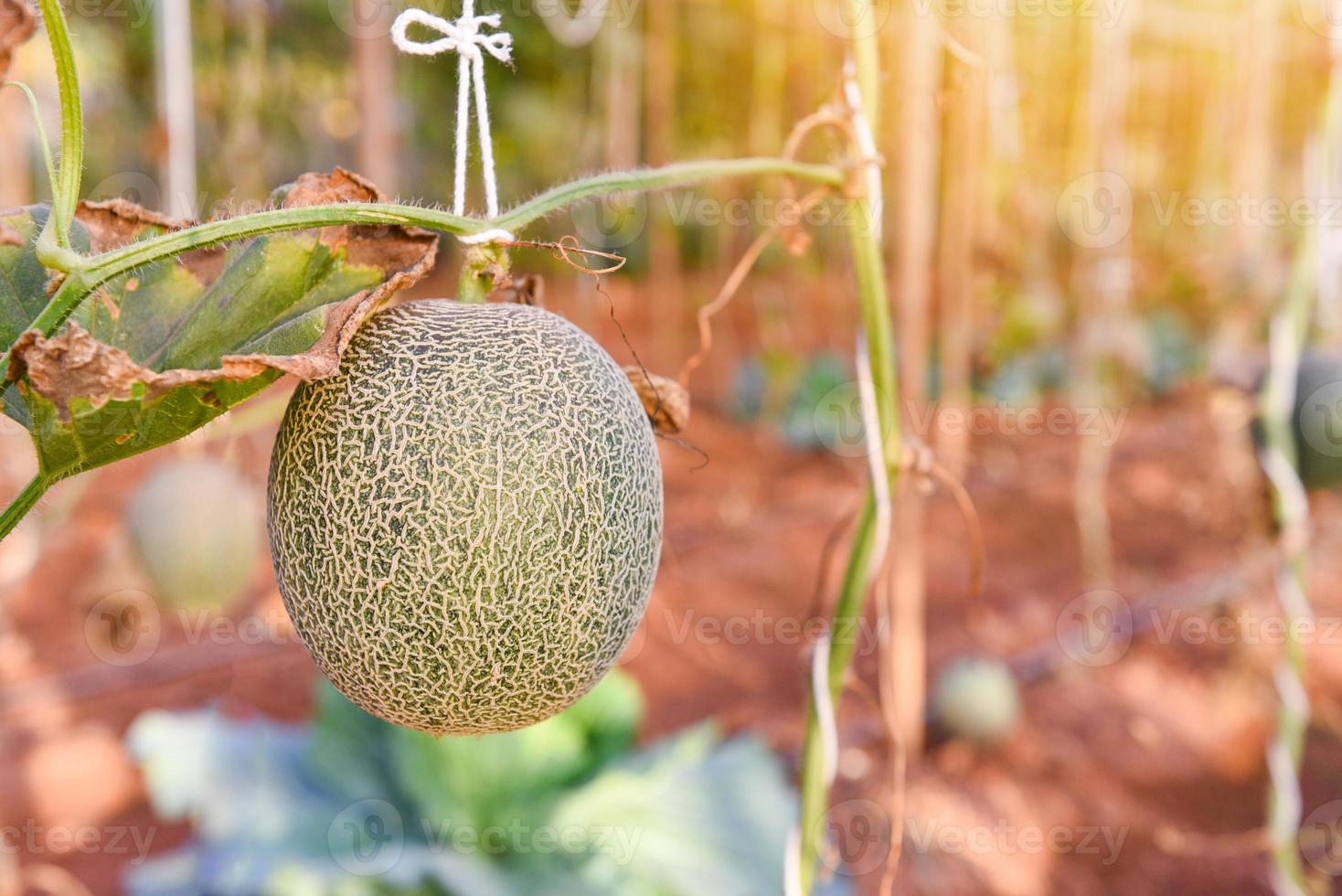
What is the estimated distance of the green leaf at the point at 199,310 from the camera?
0.51m

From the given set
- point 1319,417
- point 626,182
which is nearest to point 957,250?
point 1319,417

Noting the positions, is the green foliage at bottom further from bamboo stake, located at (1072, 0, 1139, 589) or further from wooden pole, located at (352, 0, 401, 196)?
bamboo stake, located at (1072, 0, 1139, 589)

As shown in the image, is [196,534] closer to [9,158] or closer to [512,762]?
[512,762]

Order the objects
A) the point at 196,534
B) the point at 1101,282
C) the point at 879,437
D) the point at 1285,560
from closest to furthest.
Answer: the point at 879,437, the point at 1285,560, the point at 196,534, the point at 1101,282

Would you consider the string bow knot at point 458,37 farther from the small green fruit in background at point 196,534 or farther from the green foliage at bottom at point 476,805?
the small green fruit in background at point 196,534

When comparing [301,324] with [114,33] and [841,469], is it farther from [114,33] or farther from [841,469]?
[114,33]

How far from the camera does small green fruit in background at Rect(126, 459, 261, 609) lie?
6.77 feet

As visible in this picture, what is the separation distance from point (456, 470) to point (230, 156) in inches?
158

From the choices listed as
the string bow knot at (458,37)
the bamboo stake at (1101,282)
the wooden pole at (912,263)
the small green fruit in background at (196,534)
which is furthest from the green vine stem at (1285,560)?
the small green fruit in background at (196,534)

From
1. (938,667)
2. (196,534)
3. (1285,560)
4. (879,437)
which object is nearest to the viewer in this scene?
(879,437)

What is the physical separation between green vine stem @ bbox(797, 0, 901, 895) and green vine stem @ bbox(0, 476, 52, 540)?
602 millimetres

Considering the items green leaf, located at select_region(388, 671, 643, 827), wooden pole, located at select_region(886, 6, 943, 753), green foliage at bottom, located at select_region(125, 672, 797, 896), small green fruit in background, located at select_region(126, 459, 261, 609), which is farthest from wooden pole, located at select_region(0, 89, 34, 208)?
wooden pole, located at select_region(886, 6, 943, 753)

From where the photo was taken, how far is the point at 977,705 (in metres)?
2.86

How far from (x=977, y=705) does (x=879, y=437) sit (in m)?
2.21
